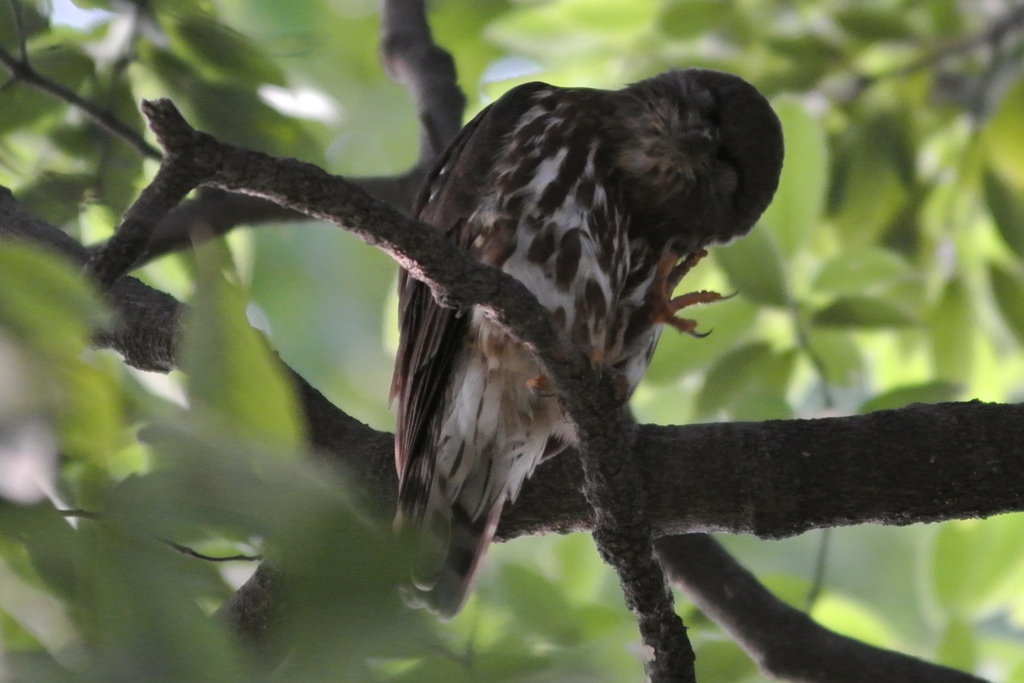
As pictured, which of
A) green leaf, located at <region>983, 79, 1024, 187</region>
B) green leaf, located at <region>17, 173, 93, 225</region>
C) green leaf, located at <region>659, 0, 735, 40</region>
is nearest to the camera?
green leaf, located at <region>17, 173, 93, 225</region>

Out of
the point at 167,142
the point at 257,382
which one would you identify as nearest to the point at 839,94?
the point at 167,142

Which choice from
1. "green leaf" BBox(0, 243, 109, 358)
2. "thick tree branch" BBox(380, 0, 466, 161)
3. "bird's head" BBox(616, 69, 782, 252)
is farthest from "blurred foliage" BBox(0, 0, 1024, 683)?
"thick tree branch" BBox(380, 0, 466, 161)

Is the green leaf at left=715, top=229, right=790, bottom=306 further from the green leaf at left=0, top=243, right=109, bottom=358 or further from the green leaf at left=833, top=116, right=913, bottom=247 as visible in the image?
the green leaf at left=0, top=243, right=109, bottom=358

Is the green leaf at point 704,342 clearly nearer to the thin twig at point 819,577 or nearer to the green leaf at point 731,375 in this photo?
the green leaf at point 731,375

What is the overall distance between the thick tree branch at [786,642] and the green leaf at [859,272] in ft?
2.48

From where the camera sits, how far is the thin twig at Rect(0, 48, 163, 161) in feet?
6.79

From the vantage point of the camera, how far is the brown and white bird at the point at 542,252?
7.35ft

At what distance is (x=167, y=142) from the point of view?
1.21m

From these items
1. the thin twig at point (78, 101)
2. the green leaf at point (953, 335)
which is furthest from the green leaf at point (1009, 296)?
the thin twig at point (78, 101)

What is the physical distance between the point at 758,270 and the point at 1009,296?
790mm

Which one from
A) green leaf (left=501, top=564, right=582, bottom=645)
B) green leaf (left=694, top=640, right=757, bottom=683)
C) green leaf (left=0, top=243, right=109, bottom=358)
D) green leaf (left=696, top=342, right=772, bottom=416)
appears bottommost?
green leaf (left=0, top=243, right=109, bottom=358)

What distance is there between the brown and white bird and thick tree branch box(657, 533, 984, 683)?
0.51 meters

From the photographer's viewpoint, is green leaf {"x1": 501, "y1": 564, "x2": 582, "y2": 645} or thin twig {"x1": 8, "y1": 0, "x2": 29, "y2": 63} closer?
green leaf {"x1": 501, "y1": 564, "x2": 582, "y2": 645}

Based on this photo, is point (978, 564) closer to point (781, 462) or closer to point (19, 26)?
point (781, 462)
